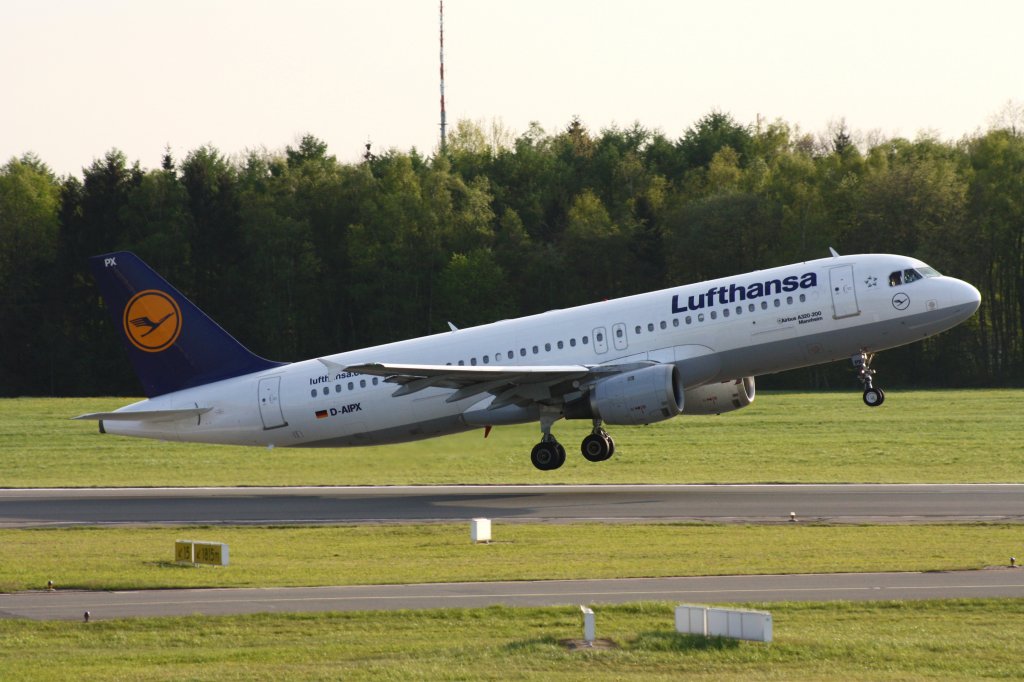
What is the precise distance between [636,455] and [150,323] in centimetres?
1954

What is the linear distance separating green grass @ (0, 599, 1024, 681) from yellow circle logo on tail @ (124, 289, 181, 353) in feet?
72.9

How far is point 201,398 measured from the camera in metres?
43.5

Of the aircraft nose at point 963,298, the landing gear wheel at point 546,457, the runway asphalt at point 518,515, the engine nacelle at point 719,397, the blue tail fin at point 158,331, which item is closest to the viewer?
the runway asphalt at point 518,515

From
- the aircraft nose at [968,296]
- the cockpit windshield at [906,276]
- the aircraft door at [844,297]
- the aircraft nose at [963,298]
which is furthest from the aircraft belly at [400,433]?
the aircraft nose at [968,296]

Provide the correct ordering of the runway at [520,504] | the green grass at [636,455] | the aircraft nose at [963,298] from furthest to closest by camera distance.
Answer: the green grass at [636,455]
the aircraft nose at [963,298]
the runway at [520,504]

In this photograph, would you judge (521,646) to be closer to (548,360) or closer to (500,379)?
(500,379)

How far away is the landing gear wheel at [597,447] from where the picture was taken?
4106 cm

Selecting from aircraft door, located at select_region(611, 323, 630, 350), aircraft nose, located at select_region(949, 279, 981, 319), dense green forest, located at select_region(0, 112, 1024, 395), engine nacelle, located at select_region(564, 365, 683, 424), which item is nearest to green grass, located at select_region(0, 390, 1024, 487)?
aircraft door, located at select_region(611, 323, 630, 350)

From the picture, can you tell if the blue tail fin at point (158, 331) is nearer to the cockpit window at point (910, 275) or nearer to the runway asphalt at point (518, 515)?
the runway asphalt at point (518, 515)

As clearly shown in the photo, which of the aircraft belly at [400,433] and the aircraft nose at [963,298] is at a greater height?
the aircraft nose at [963,298]

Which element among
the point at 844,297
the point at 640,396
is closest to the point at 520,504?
the point at 640,396

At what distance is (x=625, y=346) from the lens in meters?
40.5

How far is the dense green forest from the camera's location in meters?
96.6

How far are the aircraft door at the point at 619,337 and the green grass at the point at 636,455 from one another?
Answer: 4431 millimetres
